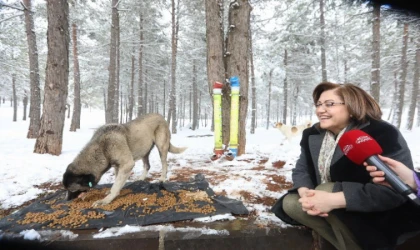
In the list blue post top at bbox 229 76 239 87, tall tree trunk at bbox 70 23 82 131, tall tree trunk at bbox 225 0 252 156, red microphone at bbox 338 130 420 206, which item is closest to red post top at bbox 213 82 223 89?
blue post top at bbox 229 76 239 87

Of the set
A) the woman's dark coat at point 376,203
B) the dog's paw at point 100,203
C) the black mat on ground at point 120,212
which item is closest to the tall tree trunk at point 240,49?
the black mat on ground at point 120,212

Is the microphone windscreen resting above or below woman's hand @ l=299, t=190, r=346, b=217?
above

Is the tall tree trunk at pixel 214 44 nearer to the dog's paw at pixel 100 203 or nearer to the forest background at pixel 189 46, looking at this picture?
the forest background at pixel 189 46

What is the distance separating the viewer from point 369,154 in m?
1.51

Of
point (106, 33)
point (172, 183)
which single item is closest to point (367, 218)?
point (172, 183)

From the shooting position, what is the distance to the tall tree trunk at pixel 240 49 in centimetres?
673

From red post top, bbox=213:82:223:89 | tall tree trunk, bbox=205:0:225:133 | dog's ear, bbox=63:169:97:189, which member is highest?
tall tree trunk, bbox=205:0:225:133

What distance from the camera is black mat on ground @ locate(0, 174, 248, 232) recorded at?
242 cm

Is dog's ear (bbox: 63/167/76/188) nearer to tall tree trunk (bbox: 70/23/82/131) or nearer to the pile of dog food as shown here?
the pile of dog food

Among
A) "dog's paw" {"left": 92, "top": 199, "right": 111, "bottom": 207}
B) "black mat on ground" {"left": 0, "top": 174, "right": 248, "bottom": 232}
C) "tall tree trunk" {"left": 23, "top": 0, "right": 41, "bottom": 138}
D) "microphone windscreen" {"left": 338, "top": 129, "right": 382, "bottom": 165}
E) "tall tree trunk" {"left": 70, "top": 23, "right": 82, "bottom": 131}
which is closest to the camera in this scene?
"microphone windscreen" {"left": 338, "top": 129, "right": 382, "bottom": 165}

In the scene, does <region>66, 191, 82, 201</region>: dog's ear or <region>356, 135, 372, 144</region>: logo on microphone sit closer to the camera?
<region>356, 135, 372, 144</region>: logo on microphone

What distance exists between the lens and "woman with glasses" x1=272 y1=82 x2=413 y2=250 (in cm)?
172

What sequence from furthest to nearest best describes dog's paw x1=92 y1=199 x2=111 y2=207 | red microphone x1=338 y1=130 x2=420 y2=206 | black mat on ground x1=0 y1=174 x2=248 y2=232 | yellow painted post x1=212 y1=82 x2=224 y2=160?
yellow painted post x1=212 y1=82 x2=224 y2=160
dog's paw x1=92 y1=199 x2=111 y2=207
black mat on ground x1=0 y1=174 x2=248 y2=232
red microphone x1=338 y1=130 x2=420 y2=206

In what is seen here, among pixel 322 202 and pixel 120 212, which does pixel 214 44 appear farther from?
pixel 322 202
